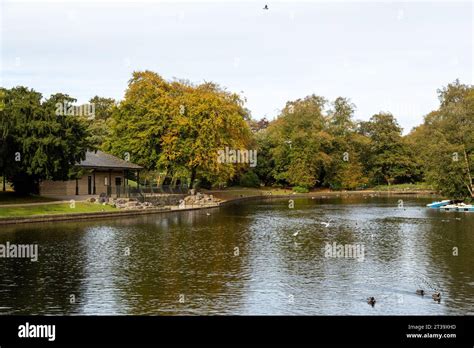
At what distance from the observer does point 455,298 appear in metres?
20.5

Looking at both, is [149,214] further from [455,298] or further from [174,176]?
[455,298]

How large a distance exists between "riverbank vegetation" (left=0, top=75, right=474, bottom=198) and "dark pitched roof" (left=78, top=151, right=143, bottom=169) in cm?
303

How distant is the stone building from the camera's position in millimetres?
63719

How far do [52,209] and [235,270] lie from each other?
2991 centimetres

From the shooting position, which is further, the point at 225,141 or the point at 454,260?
the point at 225,141

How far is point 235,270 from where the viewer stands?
86.1ft

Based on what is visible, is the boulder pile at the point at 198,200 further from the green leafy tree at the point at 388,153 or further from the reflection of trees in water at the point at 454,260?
the green leafy tree at the point at 388,153

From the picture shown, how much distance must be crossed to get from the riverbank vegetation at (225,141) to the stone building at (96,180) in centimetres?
348

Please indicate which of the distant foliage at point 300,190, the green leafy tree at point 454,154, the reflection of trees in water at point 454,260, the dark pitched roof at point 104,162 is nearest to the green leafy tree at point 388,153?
the distant foliage at point 300,190

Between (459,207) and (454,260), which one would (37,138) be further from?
(459,207)

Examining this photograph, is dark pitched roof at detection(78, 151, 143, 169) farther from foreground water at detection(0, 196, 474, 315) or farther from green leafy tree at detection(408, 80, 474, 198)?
green leafy tree at detection(408, 80, 474, 198)

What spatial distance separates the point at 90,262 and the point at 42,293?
6860 millimetres

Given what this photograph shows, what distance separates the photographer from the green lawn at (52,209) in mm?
46625

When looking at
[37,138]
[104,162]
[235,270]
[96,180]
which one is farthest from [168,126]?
[235,270]
